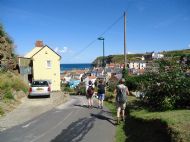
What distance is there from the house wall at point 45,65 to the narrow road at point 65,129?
36989 mm

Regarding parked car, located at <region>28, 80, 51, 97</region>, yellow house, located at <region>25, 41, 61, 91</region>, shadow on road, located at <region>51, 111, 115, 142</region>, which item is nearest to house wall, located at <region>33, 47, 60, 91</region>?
yellow house, located at <region>25, 41, 61, 91</region>

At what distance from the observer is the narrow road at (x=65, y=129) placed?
33.9ft

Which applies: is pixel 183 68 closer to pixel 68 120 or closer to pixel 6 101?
pixel 68 120

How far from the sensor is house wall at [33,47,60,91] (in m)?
51.4

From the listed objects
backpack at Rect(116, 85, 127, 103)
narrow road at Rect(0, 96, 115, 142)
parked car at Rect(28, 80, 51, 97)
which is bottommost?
narrow road at Rect(0, 96, 115, 142)

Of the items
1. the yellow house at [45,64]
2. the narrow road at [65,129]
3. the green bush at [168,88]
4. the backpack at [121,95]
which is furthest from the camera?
the yellow house at [45,64]

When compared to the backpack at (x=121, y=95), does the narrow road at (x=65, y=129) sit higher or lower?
lower

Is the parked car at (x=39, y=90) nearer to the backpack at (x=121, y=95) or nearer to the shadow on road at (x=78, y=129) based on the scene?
the shadow on road at (x=78, y=129)

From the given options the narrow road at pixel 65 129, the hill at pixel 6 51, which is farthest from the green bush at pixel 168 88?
the hill at pixel 6 51

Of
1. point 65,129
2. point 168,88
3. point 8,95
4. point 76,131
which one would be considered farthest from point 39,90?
point 168,88

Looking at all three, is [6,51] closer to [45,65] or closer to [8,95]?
[8,95]

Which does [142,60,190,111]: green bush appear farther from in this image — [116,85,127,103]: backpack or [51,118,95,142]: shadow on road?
[51,118,95,142]: shadow on road

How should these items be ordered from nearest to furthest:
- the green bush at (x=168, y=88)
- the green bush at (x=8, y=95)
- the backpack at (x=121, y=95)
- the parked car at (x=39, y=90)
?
the green bush at (x=168, y=88) < the backpack at (x=121, y=95) < the green bush at (x=8, y=95) < the parked car at (x=39, y=90)

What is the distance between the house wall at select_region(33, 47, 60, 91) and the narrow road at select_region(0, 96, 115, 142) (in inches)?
1456
